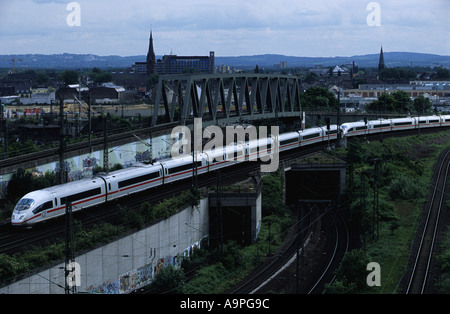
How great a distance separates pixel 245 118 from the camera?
62844mm

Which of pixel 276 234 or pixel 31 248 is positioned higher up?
pixel 31 248

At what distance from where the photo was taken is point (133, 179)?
35.1 meters

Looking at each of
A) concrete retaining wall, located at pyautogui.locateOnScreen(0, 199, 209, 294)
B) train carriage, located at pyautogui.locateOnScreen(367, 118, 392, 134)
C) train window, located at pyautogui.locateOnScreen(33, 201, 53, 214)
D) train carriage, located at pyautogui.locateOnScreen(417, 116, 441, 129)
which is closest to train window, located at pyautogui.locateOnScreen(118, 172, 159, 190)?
concrete retaining wall, located at pyautogui.locateOnScreen(0, 199, 209, 294)

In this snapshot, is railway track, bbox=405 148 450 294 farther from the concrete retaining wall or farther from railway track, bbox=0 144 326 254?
railway track, bbox=0 144 326 254

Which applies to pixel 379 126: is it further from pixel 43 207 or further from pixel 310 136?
pixel 43 207

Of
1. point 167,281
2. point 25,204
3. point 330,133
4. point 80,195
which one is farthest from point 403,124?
point 25,204

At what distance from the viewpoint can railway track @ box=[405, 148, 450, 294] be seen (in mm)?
27219

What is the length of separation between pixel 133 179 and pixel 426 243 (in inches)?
664

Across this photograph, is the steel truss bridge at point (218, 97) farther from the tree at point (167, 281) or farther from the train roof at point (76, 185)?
the tree at point (167, 281)

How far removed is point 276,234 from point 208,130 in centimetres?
2000

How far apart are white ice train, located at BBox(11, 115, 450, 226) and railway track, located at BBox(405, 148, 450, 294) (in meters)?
13.5
